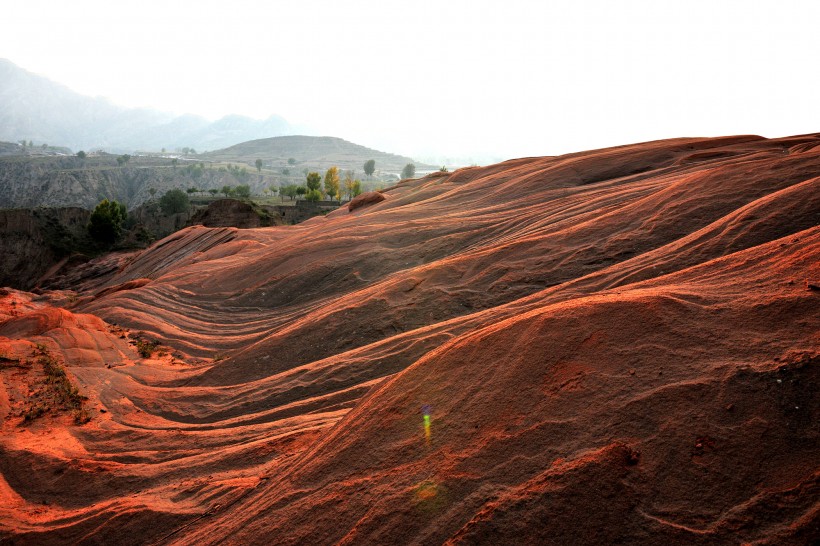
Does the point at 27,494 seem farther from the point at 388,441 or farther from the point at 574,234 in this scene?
the point at 574,234

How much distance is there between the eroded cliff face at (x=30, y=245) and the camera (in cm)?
4191

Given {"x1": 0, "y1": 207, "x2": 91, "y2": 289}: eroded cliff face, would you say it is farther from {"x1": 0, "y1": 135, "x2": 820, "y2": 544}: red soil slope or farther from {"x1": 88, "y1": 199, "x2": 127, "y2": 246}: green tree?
{"x1": 0, "y1": 135, "x2": 820, "y2": 544}: red soil slope

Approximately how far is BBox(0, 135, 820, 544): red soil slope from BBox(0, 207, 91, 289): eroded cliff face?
123 feet

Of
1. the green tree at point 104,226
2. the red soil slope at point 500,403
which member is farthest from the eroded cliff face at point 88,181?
the red soil slope at point 500,403

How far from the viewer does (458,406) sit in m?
4.64

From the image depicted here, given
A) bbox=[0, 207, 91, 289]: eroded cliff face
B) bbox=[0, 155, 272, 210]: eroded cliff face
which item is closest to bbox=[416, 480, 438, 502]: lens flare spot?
bbox=[0, 207, 91, 289]: eroded cliff face

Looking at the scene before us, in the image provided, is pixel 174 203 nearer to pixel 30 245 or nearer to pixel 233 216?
pixel 30 245

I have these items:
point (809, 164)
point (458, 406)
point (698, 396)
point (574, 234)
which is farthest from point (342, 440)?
point (809, 164)

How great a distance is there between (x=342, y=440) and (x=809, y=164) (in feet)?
32.5

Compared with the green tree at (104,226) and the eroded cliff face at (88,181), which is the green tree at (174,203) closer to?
the green tree at (104,226)

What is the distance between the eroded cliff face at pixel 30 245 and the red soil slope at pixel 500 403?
3755 cm

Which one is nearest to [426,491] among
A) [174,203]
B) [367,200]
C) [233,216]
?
[367,200]

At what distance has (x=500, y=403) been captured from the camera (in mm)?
4430

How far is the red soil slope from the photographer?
3348mm
